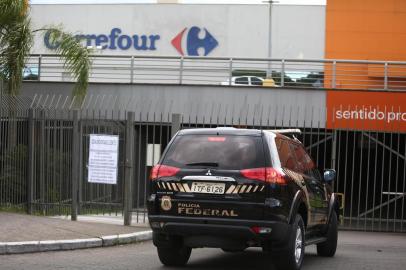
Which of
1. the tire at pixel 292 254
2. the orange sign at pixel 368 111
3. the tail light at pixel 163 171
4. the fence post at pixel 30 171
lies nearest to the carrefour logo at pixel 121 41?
the orange sign at pixel 368 111

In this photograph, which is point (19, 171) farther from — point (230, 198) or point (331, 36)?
point (331, 36)

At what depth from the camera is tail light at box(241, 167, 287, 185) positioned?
27.6 feet

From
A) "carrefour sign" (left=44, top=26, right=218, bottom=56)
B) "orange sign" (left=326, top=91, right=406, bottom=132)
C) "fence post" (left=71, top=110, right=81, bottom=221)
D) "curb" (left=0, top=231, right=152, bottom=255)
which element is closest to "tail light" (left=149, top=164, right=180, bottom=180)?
"curb" (left=0, top=231, right=152, bottom=255)

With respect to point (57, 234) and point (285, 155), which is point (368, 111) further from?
point (285, 155)

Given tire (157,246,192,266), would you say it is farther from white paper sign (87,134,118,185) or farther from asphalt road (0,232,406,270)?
white paper sign (87,134,118,185)

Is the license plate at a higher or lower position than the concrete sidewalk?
higher

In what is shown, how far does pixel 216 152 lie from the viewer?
8.78m

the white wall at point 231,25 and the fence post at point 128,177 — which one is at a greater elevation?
the white wall at point 231,25

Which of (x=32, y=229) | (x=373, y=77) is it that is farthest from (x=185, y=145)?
(x=373, y=77)

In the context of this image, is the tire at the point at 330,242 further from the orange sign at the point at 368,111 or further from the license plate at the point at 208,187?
the orange sign at the point at 368,111

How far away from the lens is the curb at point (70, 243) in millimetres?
9945

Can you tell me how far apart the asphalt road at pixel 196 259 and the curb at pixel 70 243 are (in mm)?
A: 149

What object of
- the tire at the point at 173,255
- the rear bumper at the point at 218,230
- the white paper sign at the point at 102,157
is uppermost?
the white paper sign at the point at 102,157

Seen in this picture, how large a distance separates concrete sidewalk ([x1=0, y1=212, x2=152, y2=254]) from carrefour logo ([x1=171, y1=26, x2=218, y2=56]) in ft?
80.5
